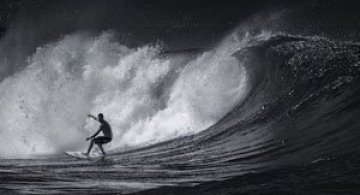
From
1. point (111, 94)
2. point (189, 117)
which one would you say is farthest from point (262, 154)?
point (111, 94)

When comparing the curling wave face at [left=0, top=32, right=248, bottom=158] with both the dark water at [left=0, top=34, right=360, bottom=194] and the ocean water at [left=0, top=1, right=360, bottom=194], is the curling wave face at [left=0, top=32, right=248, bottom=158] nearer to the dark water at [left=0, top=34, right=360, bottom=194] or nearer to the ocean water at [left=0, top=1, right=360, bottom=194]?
the ocean water at [left=0, top=1, right=360, bottom=194]

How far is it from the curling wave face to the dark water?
5.89 ft

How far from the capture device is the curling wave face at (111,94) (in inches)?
777

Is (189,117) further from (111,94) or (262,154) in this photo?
(262,154)

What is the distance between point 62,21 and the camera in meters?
55.5

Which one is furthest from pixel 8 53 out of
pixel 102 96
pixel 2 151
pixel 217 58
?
pixel 2 151

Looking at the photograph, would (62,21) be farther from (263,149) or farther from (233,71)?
(263,149)

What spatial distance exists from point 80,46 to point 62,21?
27275mm

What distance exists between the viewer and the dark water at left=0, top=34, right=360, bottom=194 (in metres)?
8.45

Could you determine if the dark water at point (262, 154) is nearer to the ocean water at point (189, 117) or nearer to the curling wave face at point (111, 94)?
the ocean water at point (189, 117)

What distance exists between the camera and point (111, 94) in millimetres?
25172

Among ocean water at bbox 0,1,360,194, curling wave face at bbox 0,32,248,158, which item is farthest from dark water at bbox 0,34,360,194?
curling wave face at bbox 0,32,248,158

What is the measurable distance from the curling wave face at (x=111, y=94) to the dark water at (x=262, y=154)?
179 centimetres

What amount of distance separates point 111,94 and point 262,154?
48.6 feet
